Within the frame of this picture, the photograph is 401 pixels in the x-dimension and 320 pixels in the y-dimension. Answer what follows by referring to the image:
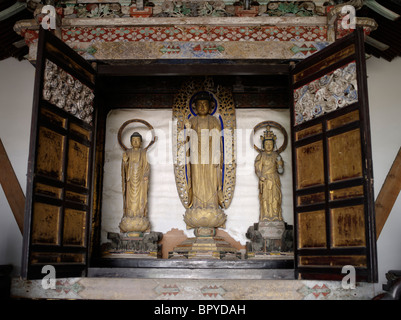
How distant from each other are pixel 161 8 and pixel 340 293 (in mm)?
3193

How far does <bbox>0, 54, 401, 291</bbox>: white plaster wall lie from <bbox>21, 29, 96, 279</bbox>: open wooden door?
1.37m

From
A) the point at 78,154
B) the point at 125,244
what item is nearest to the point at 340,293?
the point at 125,244

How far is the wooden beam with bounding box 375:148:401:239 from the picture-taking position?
5.58 m

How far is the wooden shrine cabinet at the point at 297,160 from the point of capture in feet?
13.0

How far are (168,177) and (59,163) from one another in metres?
1.81

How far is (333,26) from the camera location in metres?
4.93

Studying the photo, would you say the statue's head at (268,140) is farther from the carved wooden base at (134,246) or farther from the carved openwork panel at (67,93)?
the carved openwork panel at (67,93)

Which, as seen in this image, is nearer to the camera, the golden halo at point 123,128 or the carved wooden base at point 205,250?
the carved wooden base at point 205,250

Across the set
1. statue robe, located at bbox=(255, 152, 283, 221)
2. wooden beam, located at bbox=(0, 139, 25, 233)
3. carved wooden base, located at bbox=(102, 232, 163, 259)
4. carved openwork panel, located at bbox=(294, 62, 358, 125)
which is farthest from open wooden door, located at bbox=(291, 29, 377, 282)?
wooden beam, located at bbox=(0, 139, 25, 233)

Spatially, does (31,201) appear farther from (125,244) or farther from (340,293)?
(340,293)

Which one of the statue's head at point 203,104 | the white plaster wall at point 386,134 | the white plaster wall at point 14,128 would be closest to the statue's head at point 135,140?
the statue's head at point 203,104

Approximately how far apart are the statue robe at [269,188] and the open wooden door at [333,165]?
35.8 inches

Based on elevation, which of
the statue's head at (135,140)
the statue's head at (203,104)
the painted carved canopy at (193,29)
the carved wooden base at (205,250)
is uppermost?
the painted carved canopy at (193,29)

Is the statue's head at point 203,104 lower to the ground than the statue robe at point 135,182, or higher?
higher
